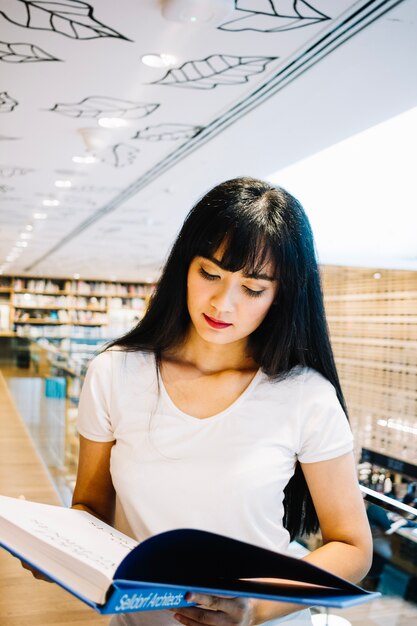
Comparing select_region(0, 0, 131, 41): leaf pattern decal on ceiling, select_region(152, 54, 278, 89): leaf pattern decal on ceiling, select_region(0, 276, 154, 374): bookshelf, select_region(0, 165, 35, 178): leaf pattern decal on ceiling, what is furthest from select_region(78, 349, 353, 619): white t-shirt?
select_region(0, 276, 154, 374): bookshelf

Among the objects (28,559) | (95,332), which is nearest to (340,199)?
(28,559)

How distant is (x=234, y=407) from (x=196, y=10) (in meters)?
1.62

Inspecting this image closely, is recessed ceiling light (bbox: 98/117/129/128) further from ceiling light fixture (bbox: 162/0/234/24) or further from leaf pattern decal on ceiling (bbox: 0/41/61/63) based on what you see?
ceiling light fixture (bbox: 162/0/234/24)

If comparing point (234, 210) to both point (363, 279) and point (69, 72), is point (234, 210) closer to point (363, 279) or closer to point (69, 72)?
point (69, 72)

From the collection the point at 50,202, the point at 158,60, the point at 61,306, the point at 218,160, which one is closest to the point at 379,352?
the point at 50,202

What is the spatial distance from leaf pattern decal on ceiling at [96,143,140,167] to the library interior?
0.9 inches

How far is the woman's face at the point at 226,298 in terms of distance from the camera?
3.32 feet

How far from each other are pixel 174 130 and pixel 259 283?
2938 millimetres

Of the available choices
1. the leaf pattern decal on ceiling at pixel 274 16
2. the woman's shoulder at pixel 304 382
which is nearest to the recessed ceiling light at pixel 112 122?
the leaf pattern decal on ceiling at pixel 274 16

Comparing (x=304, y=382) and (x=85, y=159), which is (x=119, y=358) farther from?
(x=85, y=159)

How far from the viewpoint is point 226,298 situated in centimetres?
101

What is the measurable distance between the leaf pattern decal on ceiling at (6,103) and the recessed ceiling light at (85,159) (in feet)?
3.34

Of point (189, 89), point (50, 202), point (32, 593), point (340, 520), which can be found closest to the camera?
point (340, 520)

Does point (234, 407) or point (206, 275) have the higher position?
point (206, 275)
